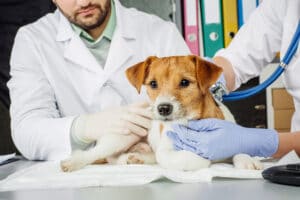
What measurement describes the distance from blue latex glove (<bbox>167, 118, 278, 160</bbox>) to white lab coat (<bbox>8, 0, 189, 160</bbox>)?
19cm

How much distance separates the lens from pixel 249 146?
2.80 ft

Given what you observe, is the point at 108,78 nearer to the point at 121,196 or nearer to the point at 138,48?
the point at 138,48

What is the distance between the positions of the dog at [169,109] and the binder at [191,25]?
0.20 m

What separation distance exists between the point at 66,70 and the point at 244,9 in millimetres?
413

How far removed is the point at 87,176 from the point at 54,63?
378mm

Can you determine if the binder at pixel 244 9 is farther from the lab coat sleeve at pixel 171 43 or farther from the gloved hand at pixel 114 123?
the gloved hand at pixel 114 123

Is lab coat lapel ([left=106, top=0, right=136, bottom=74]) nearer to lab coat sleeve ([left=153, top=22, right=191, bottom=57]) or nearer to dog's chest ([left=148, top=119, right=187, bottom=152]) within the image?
lab coat sleeve ([left=153, top=22, right=191, bottom=57])

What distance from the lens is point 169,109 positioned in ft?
2.66

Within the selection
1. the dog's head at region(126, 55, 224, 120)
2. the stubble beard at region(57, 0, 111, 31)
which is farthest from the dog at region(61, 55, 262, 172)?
the stubble beard at region(57, 0, 111, 31)

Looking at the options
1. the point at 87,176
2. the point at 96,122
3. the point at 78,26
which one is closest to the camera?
the point at 87,176

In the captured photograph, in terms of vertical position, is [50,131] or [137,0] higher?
[137,0]

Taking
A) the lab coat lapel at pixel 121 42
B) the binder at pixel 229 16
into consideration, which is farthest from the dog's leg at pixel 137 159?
the binder at pixel 229 16

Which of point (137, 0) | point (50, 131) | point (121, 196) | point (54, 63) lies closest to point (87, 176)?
point (121, 196)

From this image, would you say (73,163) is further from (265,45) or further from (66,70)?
(265,45)
